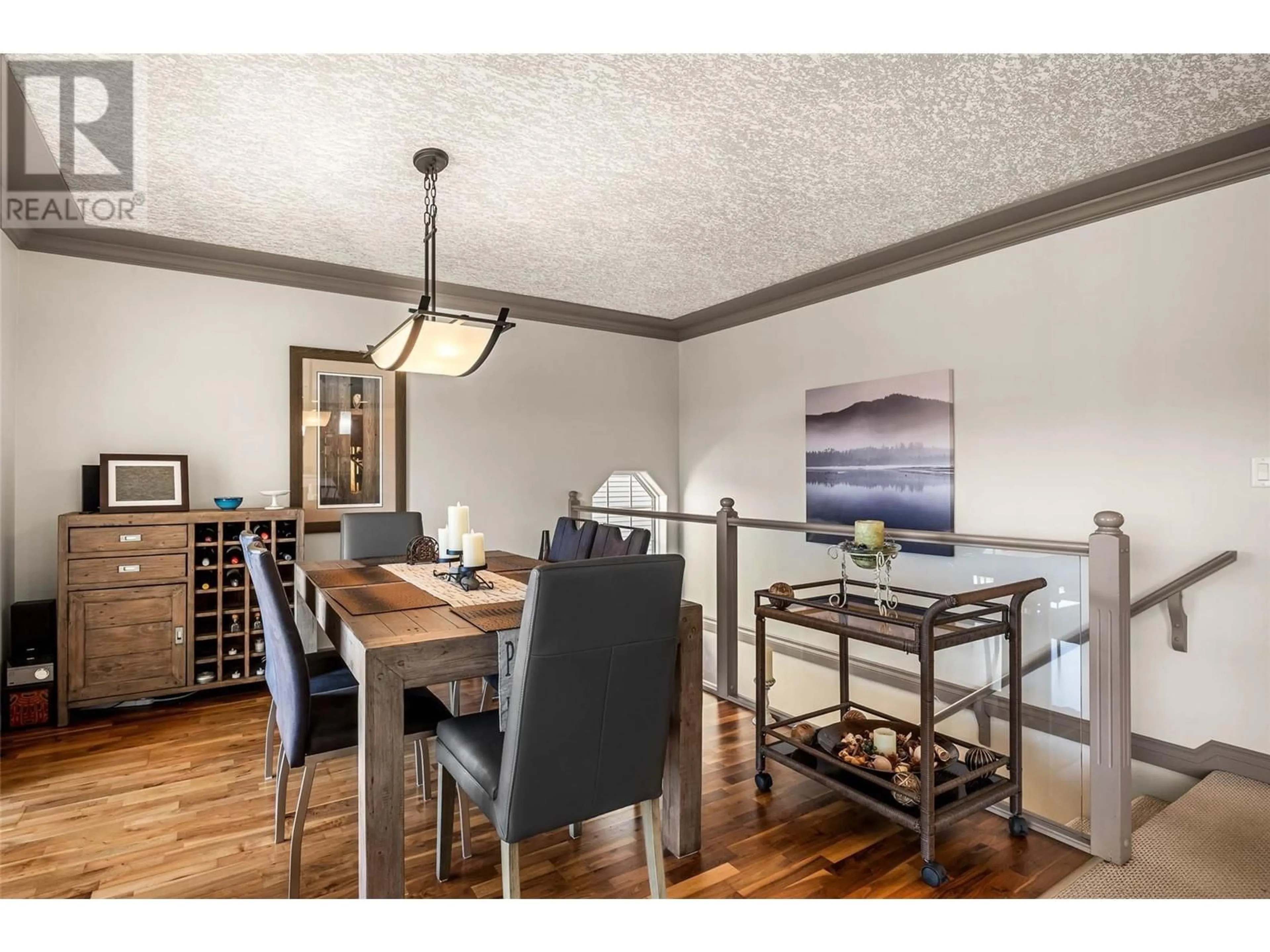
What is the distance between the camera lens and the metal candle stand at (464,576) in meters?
2.38

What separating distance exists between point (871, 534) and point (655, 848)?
1278 millimetres

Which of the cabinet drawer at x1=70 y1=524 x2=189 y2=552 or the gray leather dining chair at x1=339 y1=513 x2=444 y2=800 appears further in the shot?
the gray leather dining chair at x1=339 y1=513 x2=444 y2=800

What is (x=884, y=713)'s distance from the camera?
8.85 ft

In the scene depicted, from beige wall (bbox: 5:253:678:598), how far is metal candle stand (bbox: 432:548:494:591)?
5.64ft

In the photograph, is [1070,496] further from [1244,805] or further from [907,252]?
[907,252]

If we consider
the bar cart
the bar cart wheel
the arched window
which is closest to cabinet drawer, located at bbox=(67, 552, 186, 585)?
the arched window

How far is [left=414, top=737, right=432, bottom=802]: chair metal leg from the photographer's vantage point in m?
2.39

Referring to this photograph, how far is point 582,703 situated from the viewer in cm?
152

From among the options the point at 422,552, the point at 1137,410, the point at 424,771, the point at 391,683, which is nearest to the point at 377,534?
the point at 422,552

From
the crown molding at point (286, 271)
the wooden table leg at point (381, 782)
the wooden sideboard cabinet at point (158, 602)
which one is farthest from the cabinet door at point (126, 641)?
the wooden table leg at point (381, 782)

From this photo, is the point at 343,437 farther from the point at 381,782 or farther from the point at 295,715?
the point at 381,782

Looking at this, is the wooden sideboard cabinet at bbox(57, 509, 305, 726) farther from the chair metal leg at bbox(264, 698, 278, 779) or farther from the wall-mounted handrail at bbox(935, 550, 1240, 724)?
the wall-mounted handrail at bbox(935, 550, 1240, 724)

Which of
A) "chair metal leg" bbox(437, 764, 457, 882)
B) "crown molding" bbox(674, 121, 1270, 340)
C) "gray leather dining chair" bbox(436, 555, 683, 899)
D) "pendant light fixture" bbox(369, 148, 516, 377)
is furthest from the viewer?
"crown molding" bbox(674, 121, 1270, 340)

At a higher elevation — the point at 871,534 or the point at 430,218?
the point at 430,218
